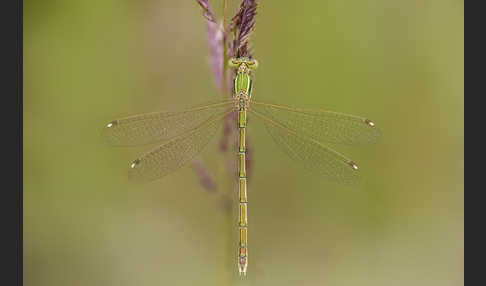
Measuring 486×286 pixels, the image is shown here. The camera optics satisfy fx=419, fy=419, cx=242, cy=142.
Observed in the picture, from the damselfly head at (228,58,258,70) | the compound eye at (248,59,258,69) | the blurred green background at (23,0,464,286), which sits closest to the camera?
the damselfly head at (228,58,258,70)

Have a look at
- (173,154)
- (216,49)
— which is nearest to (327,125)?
(216,49)

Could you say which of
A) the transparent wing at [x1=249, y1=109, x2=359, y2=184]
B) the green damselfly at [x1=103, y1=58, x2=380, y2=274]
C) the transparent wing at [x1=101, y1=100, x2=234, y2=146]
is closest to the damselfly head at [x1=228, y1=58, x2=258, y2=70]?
the green damselfly at [x1=103, y1=58, x2=380, y2=274]

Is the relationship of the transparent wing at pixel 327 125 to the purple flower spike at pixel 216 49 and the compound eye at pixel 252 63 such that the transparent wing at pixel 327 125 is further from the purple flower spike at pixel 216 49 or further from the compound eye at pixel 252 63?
the purple flower spike at pixel 216 49

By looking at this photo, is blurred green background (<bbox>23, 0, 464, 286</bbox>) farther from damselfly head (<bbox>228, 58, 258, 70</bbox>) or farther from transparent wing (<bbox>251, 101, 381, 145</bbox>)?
damselfly head (<bbox>228, 58, 258, 70</bbox>)

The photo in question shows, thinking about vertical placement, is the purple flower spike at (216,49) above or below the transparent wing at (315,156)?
above

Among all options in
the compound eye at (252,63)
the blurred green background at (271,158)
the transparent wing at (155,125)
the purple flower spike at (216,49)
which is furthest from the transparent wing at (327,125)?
the blurred green background at (271,158)

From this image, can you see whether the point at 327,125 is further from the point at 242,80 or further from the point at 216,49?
the point at 216,49

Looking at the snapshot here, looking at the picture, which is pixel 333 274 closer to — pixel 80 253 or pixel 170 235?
pixel 170 235
